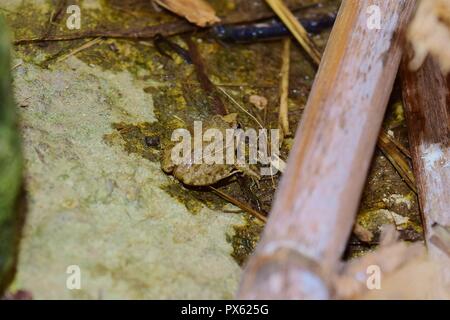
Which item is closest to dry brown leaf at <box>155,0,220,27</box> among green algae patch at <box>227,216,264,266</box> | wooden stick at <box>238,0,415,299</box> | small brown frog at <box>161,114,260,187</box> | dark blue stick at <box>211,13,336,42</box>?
dark blue stick at <box>211,13,336,42</box>

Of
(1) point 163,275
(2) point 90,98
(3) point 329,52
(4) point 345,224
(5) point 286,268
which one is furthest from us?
(2) point 90,98

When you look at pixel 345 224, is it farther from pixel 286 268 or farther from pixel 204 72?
pixel 204 72

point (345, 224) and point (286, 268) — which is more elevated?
point (345, 224)

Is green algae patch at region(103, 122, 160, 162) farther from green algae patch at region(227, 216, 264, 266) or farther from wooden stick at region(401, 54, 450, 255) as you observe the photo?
wooden stick at region(401, 54, 450, 255)

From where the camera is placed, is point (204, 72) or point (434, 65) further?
point (204, 72)

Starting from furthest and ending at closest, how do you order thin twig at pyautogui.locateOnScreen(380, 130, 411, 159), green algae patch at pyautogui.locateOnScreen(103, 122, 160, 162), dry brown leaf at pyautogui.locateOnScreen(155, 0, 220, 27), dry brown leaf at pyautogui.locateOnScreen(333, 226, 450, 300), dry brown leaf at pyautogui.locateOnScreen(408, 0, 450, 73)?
dry brown leaf at pyautogui.locateOnScreen(155, 0, 220, 27)
thin twig at pyautogui.locateOnScreen(380, 130, 411, 159)
green algae patch at pyautogui.locateOnScreen(103, 122, 160, 162)
dry brown leaf at pyautogui.locateOnScreen(408, 0, 450, 73)
dry brown leaf at pyautogui.locateOnScreen(333, 226, 450, 300)

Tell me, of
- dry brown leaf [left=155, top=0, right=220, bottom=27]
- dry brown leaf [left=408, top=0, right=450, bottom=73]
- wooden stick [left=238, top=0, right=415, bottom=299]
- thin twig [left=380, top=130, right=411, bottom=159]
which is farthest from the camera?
dry brown leaf [left=155, top=0, right=220, bottom=27]
